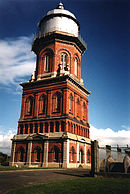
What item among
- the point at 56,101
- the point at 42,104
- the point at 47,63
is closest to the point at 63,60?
the point at 47,63

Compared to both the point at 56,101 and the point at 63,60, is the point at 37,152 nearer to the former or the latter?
the point at 56,101

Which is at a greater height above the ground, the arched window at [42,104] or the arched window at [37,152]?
the arched window at [42,104]

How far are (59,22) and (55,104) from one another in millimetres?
19389

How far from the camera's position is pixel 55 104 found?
35969mm

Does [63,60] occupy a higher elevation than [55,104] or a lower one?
higher

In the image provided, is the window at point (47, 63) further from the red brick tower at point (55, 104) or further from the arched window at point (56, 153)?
the arched window at point (56, 153)

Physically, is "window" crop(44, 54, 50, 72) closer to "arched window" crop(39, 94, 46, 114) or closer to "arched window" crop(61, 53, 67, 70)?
"arched window" crop(61, 53, 67, 70)

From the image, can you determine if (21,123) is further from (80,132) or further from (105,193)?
(105,193)

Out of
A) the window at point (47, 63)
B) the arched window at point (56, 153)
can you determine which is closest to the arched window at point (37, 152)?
the arched window at point (56, 153)

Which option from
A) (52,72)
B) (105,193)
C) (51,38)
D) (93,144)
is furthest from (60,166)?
(51,38)

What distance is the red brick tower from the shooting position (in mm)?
32938

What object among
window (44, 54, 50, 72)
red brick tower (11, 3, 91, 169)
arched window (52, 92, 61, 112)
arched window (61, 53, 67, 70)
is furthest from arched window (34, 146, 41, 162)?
Answer: arched window (61, 53, 67, 70)

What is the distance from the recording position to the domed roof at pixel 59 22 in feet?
138

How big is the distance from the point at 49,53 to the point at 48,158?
22039 mm
